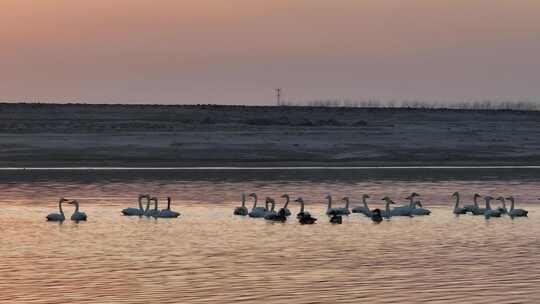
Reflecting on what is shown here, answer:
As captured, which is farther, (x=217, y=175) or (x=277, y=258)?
(x=217, y=175)

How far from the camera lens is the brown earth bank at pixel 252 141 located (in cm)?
5672

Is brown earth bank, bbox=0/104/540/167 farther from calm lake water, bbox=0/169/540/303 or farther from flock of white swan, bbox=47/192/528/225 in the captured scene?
flock of white swan, bbox=47/192/528/225

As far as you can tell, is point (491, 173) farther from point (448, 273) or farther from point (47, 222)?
point (448, 273)

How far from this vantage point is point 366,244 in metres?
25.1

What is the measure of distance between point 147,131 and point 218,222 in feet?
141

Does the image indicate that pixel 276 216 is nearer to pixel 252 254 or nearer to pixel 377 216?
pixel 377 216

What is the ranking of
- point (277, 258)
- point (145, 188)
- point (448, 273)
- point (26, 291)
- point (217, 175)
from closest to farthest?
point (26, 291), point (448, 273), point (277, 258), point (145, 188), point (217, 175)

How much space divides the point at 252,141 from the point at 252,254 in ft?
136

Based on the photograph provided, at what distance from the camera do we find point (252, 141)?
6456cm

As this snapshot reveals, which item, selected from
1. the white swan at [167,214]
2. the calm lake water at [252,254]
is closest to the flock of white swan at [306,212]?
the white swan at [167,214]

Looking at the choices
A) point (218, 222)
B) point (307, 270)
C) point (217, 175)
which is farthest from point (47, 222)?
point (217, 175)

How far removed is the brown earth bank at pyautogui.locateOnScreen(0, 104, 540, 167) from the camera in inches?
2233

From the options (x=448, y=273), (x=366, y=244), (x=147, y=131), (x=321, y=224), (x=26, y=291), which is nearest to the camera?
(x=26, y=291)

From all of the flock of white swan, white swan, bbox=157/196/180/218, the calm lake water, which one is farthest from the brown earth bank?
white swan, bbox=157/196/180/218
